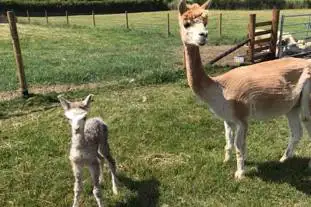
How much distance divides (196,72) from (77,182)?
221cm

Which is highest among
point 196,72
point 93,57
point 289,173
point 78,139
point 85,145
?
point 196,72

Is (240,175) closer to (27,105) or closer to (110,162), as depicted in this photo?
(110,162)

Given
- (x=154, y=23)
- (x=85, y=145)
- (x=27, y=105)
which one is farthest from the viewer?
(x=154, y=23)

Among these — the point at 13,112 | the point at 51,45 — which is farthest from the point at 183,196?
the point at 51,45

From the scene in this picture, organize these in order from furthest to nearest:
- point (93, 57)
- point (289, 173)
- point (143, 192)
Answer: point (93, 57)
point (289, 173)
point (143, 192)

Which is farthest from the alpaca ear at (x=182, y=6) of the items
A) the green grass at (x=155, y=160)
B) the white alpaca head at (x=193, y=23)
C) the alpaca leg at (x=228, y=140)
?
the green grass at (x=155, y=160)

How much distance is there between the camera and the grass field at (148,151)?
6008mm

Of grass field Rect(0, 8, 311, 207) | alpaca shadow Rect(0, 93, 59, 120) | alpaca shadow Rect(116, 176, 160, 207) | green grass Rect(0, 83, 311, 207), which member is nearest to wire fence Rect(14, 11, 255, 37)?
grass field Rect(0, 8, 311, 207)

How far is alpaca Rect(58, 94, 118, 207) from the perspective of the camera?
492cm

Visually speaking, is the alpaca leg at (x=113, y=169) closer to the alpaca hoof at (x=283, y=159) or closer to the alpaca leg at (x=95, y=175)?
the alpaca leg at (x=95, y=175)

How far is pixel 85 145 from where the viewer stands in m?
5.25

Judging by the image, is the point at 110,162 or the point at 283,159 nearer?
the point at 110,162

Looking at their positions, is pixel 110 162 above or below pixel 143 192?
above

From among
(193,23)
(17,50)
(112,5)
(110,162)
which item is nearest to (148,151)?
(110,162)
